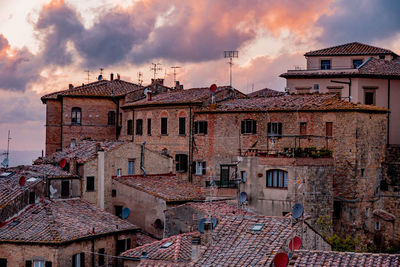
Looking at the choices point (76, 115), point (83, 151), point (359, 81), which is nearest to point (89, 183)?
point (83, 151)

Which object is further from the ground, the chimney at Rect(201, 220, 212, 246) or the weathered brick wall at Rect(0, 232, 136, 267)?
the chimney at Rect(201, 220, 212, 246)

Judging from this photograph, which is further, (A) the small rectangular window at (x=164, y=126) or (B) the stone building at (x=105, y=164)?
(A) the small rectangular window at (x=164, y=126)

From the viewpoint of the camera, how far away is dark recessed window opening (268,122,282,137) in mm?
42938

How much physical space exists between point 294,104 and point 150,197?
11877mm

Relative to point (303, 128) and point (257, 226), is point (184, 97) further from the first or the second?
point (257, 226)

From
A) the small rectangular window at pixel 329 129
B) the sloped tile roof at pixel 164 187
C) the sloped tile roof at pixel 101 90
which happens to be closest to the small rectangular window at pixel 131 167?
the sloped tile roof at pixel 164 187

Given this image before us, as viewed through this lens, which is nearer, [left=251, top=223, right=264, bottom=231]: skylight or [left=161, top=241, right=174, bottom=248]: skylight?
[left=251, top=223, right=264, bottom=231]: skylight

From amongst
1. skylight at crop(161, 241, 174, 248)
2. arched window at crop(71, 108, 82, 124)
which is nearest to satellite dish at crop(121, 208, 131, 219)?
skylight at crop(161, 241, 174, 248)

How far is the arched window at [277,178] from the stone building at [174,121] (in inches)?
409

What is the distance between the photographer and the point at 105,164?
1606 inches

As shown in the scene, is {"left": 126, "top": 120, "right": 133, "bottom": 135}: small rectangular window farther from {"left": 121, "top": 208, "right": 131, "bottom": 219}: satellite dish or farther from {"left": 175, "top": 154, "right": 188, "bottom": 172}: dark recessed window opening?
{"left": 121, "top": 208, "right": 131, "bottom": 219}: satellite dish

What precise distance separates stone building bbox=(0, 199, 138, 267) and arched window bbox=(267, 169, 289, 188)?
8448mm

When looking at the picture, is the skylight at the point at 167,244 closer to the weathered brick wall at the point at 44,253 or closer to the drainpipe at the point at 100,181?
the weathered brick wall at the point at 44,253

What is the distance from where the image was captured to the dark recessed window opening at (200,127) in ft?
154
